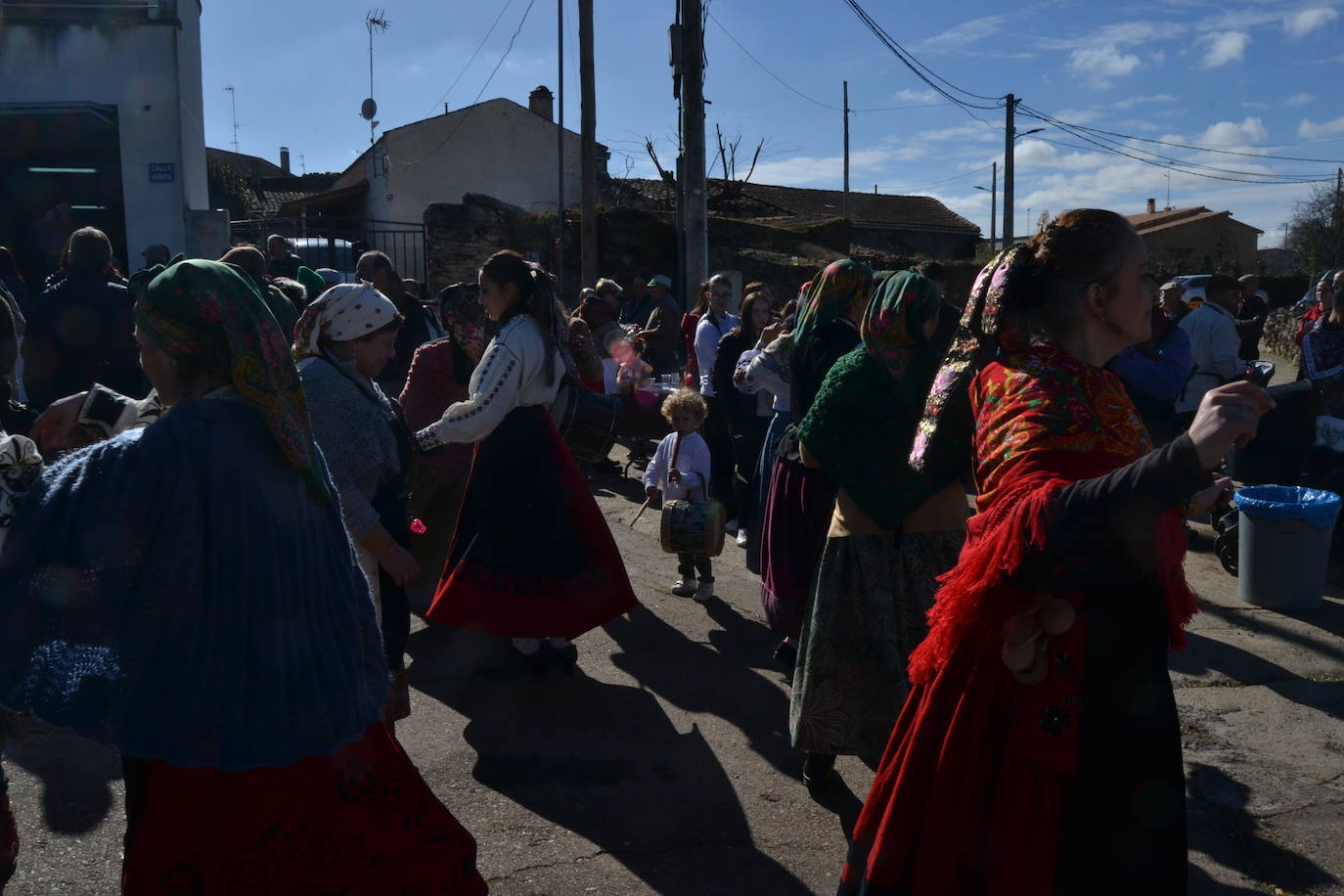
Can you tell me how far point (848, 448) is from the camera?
3.79 meters

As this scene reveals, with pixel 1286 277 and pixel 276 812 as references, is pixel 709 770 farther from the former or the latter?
pixel 1286 277

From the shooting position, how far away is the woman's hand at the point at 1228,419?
1.90 m

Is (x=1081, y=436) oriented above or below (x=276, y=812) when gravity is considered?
above

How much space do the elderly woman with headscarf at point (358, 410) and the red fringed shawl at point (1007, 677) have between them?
1.74m

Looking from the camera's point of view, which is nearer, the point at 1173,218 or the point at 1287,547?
the point at 1287,547

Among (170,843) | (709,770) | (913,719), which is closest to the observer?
Result: (170,843)

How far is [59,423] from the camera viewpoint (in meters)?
2.68

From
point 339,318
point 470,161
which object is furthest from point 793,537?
point 470,161

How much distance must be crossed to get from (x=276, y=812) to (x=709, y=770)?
2269 mm

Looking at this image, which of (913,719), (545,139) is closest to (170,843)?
(913,719)

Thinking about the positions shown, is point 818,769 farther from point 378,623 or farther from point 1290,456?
point 1290,456

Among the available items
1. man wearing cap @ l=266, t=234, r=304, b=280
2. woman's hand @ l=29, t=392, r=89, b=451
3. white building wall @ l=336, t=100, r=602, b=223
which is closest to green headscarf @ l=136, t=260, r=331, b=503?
woman's hand @ l=29, t=392, r=89, b=451

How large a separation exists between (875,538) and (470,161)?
3228 centimetres

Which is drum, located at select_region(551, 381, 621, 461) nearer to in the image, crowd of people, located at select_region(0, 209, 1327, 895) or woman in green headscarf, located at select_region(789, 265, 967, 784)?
woman in green headscarf, located at select_region(789, 265, 967, 784)
